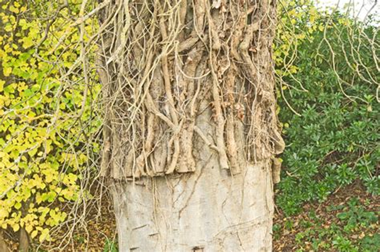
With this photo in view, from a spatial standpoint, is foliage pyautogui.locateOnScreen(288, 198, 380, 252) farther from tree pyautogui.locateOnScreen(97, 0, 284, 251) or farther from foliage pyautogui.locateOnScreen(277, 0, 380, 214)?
tree pyautogui.locateOnScreen(97, 0, 284, 251)

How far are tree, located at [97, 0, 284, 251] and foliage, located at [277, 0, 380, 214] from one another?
13.5 feet

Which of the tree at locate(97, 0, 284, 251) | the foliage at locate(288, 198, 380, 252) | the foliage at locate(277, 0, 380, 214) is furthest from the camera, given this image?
the foliage at locate(277, 0, 380, 214)

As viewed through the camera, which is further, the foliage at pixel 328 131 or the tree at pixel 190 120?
the foliage at pixel 328 131

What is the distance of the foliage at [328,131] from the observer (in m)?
5.77

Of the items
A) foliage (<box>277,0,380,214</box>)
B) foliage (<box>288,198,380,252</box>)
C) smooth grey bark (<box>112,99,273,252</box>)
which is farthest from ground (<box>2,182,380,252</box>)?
smooth grey bark (<box>112,99,273,252</box>)

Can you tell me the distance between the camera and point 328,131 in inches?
237

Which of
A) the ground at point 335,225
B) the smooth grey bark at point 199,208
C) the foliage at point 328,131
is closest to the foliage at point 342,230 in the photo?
the ground at point 335,225

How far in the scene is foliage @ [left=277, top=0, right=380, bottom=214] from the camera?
18.9 ft

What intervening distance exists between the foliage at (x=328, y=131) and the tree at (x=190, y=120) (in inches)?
162

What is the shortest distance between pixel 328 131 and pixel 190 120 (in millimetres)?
4609

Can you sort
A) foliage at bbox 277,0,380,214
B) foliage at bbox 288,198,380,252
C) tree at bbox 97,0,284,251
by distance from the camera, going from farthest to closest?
1. foliage at bbox 277,0,380,214
2. foliage at bbox 288,198,380,252
3. tree at bbox 97,0,284,251

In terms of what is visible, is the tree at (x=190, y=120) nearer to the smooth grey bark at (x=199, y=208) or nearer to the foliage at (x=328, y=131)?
the smooth grey bark at (x=199, y=208)

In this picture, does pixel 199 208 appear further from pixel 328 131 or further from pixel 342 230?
pixel 328 131

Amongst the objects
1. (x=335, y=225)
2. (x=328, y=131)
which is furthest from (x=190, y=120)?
(x=328, y=131)
